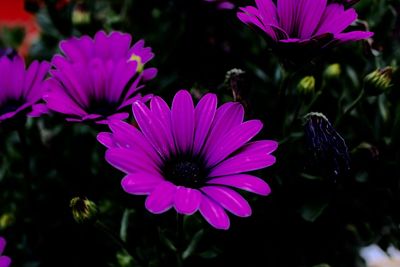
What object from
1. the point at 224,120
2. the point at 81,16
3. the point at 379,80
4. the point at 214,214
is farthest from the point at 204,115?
the point at 81,16

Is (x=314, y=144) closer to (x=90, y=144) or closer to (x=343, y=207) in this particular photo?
(x=343, y=207)

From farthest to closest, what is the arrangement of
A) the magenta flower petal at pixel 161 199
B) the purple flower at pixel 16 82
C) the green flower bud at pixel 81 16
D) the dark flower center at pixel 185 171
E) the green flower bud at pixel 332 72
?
the green flower bud at pixel 81 16 → the green flower bud at pixel 332 72 → the purple flower at pixel 16 82 → the dark flower center at pixel 185 171 → the magenta flower petal at pixel 161 199

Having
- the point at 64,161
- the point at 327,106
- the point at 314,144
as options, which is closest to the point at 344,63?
the point at 327,106

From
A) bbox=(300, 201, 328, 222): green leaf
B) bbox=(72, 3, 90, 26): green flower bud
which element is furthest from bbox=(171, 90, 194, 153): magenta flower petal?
bbox=(72, 3, 90, 26): green flower bud

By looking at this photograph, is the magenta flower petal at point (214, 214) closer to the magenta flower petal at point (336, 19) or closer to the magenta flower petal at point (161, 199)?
the magenta flower petal at point (161, 199)

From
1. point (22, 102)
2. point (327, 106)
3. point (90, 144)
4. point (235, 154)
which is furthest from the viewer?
point (90, 144)

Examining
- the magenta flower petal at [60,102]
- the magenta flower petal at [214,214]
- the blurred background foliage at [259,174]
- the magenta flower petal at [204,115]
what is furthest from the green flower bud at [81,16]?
the magenta flower petal at [214,214]

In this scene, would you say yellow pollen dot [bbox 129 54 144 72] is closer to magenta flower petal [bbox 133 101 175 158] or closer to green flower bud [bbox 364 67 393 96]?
magenta flower petal [bbox 133 101 175 158]
